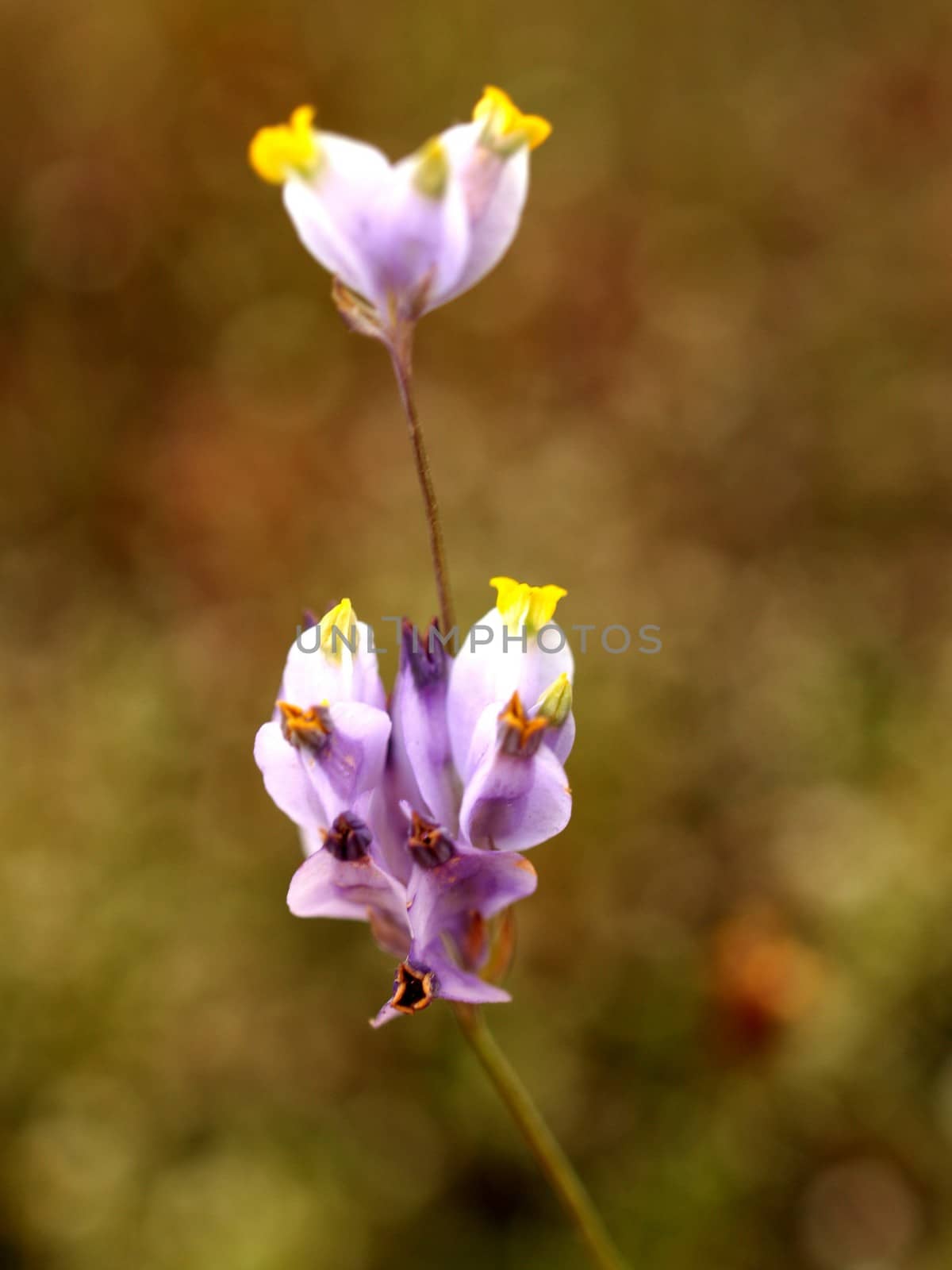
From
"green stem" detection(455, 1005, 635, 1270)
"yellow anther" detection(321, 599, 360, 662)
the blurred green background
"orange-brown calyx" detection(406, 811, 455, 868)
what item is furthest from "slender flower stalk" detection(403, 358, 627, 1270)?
the blurred green background

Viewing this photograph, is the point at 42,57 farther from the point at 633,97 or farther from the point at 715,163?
the point at 715,163

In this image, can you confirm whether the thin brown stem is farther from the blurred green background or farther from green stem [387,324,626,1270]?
the blurred green background

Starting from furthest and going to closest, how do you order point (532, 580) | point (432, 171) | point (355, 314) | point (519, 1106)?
point (532, 580) < point (519, 1106) < point (355, 314) < point (432, 171)

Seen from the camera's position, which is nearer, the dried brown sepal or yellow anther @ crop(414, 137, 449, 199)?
yellow anther @ crop(414, 137, 449, 199)

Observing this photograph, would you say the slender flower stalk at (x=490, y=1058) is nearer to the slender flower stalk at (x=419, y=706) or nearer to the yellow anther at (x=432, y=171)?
the slender flower stalk at (x=419, y=706)

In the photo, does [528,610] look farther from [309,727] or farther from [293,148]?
[293,148]

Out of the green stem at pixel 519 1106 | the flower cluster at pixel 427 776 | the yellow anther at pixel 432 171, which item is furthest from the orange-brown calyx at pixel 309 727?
the yellow anther at pixel 432 171

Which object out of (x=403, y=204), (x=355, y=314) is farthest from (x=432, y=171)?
Result: (x=355, y=314)
